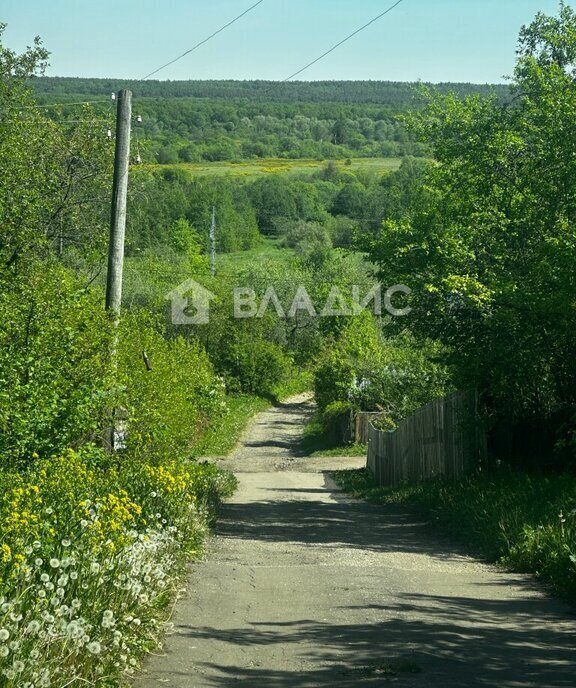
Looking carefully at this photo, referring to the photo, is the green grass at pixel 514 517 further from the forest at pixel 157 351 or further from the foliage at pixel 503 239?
the foliage at pixel 503 239

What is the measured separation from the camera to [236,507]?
21.1m

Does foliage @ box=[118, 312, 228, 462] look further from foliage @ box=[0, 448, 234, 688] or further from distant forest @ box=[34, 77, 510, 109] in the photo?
distant forest @ box=[34, 77, 510, 109]

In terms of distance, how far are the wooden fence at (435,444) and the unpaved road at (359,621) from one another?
16.2ft

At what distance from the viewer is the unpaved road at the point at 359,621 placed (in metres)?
6.60

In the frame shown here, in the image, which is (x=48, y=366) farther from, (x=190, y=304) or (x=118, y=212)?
(x=190, y=304)

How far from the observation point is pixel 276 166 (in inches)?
5807

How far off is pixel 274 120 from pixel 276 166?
6.29 meters

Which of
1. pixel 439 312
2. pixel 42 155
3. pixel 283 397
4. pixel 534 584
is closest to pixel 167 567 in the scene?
pixel 534 584

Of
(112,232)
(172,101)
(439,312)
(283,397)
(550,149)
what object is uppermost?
(172,101)

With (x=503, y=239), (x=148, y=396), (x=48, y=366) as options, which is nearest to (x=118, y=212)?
(x=148, y=396)

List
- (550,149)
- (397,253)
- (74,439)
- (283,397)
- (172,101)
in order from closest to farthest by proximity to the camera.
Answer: (74,439) → (550,149) → (397,253) → (283,397) → (172,101)

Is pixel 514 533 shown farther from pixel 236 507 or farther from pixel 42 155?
pixel 42 155

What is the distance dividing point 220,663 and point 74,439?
939 cm

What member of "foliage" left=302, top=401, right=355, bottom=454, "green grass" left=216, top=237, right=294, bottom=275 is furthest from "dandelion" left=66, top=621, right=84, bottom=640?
"green grass" left=216, top=237, right=294, bottom=275
